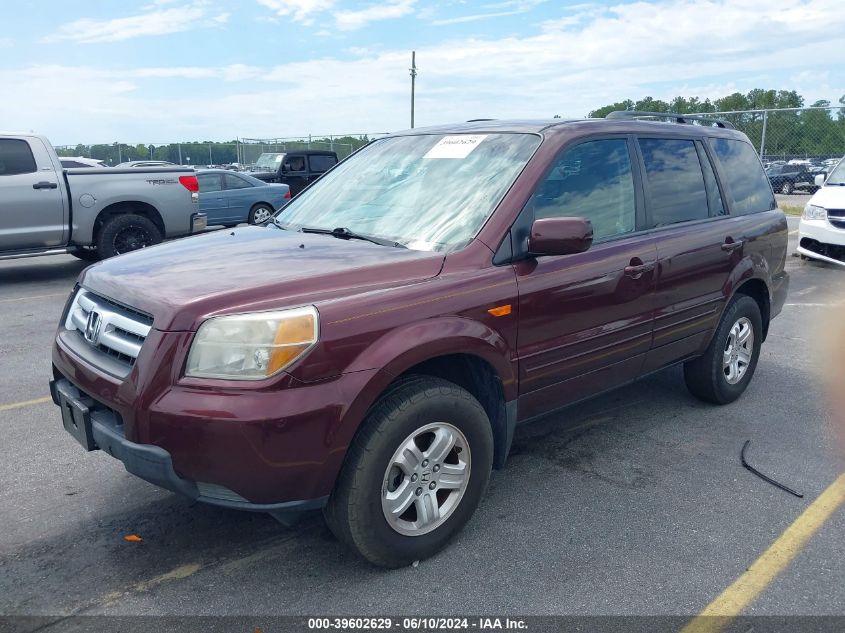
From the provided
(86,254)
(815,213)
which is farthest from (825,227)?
(86,254)

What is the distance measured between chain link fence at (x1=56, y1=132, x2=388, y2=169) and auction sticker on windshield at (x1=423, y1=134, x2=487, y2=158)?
26553 millimetres

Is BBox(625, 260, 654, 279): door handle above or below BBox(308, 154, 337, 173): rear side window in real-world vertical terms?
below

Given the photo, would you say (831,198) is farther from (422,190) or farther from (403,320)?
(403,320)

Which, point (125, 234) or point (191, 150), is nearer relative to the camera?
point (125, 234)

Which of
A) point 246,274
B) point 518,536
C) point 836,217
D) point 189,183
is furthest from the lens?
point 189,183

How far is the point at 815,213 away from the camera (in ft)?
34.9

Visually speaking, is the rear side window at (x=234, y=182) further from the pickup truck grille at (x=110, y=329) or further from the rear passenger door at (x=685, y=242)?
the pickup truck grille at (x=110, y=329)

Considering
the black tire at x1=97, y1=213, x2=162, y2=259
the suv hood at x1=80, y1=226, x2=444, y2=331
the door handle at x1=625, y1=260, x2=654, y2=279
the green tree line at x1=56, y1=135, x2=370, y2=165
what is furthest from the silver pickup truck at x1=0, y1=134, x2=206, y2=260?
the green tree line at x1=56, y1=135, x2=370, y2=165

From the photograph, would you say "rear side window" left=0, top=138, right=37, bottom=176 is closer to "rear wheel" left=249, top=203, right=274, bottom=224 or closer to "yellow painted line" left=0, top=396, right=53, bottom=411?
"yellow painted line" left=0, top=396, right=53, bottom=411

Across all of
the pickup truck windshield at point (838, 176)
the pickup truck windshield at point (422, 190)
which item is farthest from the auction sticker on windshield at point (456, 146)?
the pickup truck windshield at point (838, 176)

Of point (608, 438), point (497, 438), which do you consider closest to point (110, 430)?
point (497, 438)

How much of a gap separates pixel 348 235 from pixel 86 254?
9219mm

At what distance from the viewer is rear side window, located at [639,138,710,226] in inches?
162

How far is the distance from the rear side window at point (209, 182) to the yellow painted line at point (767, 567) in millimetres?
14013
